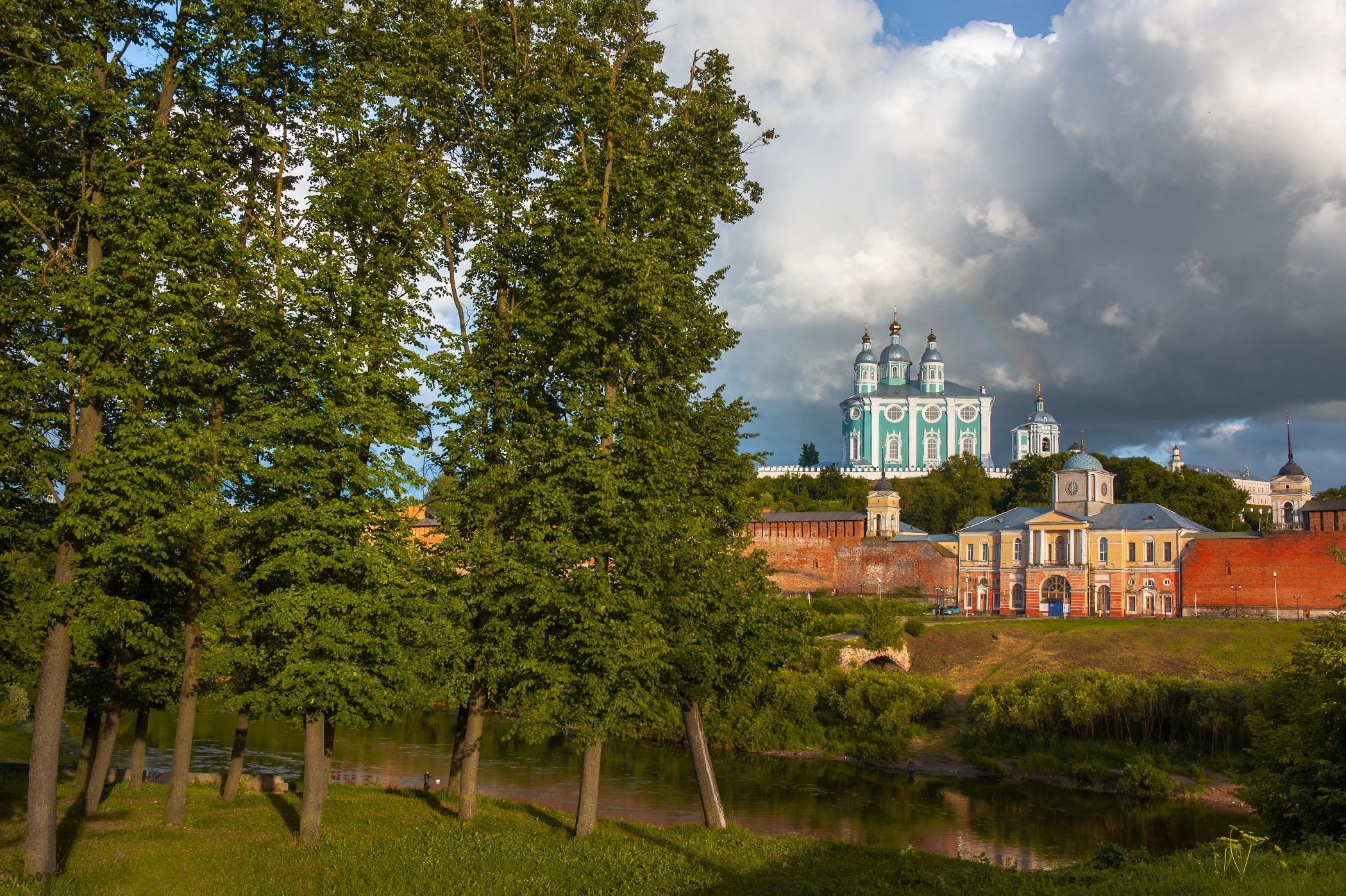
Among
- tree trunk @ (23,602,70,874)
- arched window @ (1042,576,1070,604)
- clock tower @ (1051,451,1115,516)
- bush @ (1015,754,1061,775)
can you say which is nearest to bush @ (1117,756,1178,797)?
bush @ (1015,754,1061,775)

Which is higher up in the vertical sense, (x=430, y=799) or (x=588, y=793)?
(x=588, y=793)

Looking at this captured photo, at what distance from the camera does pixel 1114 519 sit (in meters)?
63.5

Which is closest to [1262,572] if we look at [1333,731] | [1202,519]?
[1202,519]

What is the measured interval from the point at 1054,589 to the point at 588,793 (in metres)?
55.6

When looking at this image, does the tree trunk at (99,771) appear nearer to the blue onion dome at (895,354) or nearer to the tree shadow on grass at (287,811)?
the tree shadow on grass at (287,811)

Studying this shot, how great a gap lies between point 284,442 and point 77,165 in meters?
4.46

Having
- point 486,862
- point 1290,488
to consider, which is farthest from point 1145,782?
point 1290,488

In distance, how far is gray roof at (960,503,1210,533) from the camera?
61.2m

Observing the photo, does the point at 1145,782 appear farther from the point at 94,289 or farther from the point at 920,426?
the point at 920,426

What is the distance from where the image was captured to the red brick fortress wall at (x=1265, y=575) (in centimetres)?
5338

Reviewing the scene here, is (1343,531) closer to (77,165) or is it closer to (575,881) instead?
(575,881)

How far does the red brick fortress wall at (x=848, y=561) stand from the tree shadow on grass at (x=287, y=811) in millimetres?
49599

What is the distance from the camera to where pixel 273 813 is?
16.0 m

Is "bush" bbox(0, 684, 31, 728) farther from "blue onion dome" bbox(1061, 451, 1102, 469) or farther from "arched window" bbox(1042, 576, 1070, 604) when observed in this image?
"blue onion dome" bbox(1061, 451, 1102, 469)
